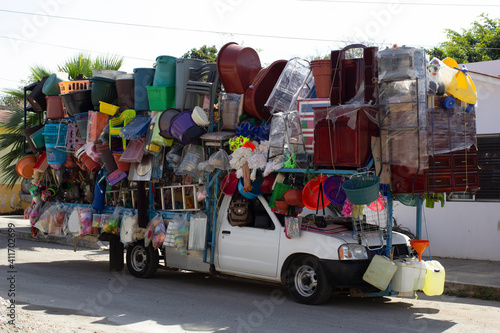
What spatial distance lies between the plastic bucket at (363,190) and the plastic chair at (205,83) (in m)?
3.35

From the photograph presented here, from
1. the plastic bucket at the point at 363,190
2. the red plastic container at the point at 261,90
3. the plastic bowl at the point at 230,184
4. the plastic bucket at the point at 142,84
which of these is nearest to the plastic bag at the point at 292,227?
the plastic bucket at the point at 363,190

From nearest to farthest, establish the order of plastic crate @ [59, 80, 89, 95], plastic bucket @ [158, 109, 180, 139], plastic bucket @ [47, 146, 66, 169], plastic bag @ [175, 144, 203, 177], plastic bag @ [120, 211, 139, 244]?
plastic bag @ [175, 144, 203, 177]
plastic bucket @ [158, 109, 180, 139]
plastic bag @ [120, 211, 139, 244]
plastic crate @ [59, 80, 89, 95]
plastic bucket @ [47, 146, 66, 169]

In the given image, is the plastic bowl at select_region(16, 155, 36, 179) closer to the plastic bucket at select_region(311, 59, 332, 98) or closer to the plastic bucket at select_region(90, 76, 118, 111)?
the plastic bucket at select_region(90, 76, 118, 111)

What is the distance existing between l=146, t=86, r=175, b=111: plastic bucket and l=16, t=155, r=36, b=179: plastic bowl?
442cm

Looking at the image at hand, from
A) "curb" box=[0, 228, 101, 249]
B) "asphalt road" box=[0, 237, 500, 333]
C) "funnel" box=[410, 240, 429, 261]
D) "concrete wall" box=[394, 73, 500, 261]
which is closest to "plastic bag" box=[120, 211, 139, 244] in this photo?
"asphalt road" box=[0, 237, 500, 333]

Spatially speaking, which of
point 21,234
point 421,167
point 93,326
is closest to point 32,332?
point 93,326

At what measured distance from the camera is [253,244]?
29.4ft

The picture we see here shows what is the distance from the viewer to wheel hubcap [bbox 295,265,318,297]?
8.24 meters

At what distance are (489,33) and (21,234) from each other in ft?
100

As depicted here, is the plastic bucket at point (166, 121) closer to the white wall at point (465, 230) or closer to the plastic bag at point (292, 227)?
the plastic bag at point (292, 227)

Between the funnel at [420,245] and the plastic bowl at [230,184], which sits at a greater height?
the plastic bowl at [230,184]

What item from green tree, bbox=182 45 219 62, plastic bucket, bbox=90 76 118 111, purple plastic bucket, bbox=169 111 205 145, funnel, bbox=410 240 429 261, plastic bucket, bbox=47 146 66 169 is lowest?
funnel, bbox=410 240 429 261

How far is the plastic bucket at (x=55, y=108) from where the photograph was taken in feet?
40.9

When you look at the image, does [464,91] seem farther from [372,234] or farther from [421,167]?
[372,234]
